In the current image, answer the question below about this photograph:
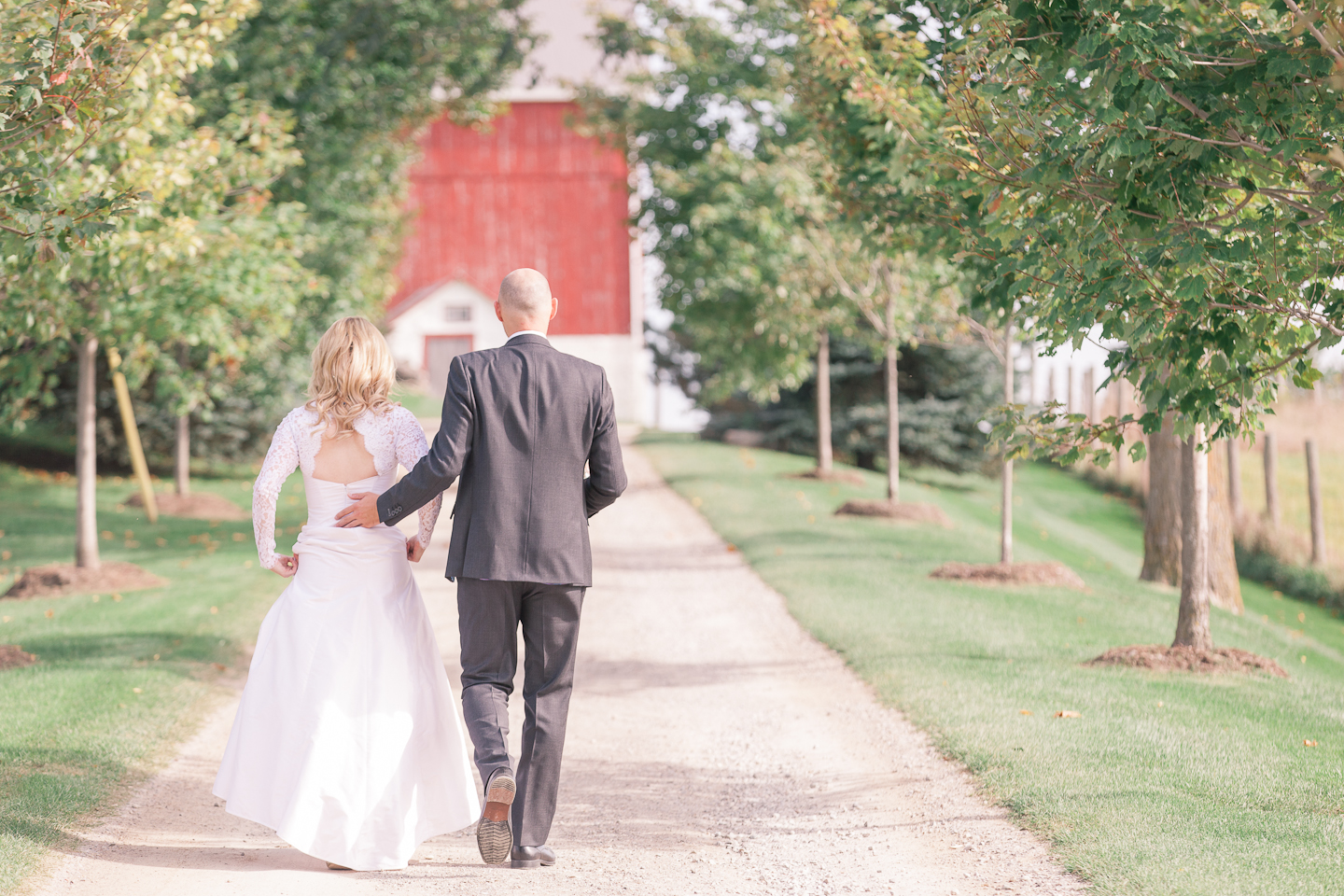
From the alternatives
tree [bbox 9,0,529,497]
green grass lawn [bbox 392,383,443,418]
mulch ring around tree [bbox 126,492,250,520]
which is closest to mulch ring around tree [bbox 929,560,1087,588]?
tree [bbox 9,0,529,497]

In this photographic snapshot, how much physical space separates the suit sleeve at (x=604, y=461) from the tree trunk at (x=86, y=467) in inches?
341

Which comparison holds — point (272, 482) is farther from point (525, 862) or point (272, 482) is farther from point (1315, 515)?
point (1315, 515)

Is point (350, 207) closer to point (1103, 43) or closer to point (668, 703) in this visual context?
point (668, 703)

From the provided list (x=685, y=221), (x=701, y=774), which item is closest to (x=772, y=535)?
(x=685, y=221)

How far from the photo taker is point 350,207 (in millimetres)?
19781

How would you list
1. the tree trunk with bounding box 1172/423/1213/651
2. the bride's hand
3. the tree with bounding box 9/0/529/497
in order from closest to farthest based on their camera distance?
the bride's hand → the tree trunk with bounding box 1172/423/1213/651 → the tree with bounding box 9/0/529/497

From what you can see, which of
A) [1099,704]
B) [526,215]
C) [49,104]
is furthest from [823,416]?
[526,215]

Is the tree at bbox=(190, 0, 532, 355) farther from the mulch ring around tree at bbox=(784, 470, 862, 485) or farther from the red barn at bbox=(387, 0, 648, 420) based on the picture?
the red barn at bbox=(387, 0, 648, 420)

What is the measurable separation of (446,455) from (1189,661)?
6.09 metres

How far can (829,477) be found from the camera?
21.3 m

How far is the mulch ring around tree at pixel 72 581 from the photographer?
447 inches

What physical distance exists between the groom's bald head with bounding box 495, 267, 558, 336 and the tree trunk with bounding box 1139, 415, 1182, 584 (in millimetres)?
8965

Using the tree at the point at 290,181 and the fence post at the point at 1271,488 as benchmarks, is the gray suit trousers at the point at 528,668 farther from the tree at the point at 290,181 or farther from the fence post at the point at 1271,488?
the fence post at the point at 1271,488

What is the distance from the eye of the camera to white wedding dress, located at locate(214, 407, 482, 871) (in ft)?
14.6
